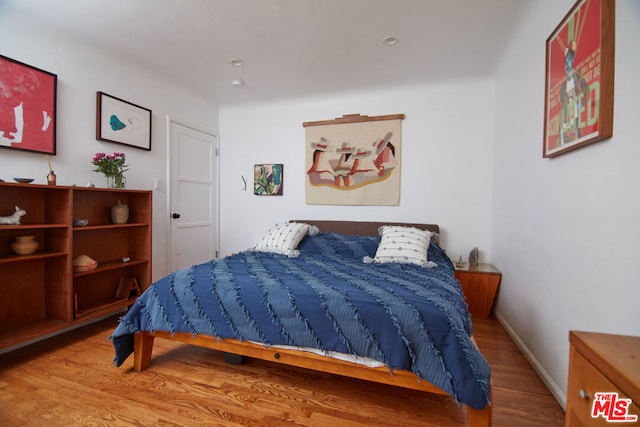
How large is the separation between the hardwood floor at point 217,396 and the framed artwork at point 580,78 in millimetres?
1413

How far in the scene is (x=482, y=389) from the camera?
117 cm

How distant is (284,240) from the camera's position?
113 inches

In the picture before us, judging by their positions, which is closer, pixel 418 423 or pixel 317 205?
pixel 418 423

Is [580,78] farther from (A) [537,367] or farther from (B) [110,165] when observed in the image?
(B) [110,165]

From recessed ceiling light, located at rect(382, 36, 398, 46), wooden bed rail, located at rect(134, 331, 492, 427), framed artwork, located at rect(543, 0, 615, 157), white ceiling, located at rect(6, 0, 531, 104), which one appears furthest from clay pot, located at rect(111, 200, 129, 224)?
framed artwork, located at rect(543, 0, 615, 157)

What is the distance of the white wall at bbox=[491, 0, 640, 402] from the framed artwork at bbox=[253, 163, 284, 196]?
2.57 metres

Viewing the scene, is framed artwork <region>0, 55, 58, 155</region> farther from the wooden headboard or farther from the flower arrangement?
the wooden headboard

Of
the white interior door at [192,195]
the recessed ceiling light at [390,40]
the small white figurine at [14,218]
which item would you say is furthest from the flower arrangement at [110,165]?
the recessed ceiling light at [390,40]

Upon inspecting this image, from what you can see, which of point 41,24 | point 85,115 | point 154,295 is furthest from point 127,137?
point 154,295

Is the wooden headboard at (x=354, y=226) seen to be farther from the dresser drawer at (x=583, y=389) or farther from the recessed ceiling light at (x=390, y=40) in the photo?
the dresser drawer at (x=583, y=389)

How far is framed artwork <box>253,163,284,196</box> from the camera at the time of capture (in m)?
3.82

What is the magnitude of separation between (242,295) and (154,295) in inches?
24.8

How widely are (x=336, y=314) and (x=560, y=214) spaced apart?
4.55 ft

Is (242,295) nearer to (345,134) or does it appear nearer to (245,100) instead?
(345,134)
